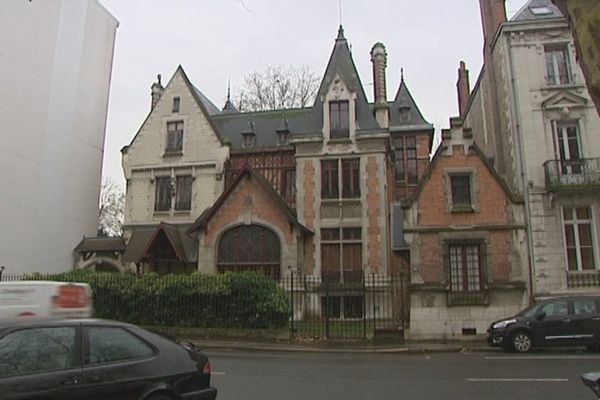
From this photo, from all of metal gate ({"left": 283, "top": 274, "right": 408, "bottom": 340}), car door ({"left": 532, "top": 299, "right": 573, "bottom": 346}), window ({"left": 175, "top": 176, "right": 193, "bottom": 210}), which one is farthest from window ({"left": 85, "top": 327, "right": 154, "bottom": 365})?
window ({"left": 175, "top": 176, "right": 193, "bottom": 210})

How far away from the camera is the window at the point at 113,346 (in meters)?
5.34

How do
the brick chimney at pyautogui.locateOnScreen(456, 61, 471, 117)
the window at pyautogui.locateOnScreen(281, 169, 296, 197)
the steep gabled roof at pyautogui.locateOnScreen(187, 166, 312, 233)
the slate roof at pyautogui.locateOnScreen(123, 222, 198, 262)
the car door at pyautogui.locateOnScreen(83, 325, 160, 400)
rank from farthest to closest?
the brick chimney at pyautogui.locateOnScreen(456, 61, 471, 117), the window at pyautogui.locateOnScreen(281, 169, 296, 197), the slate roof at pyautogui.locateOnScreen(123, 222, 198, 262), the steep gabled roof at pyautogui.locateOnScreen(187, 166, 312, 233), the car door at pyautogui.locateOnScreen(83, 325, 160, 400)

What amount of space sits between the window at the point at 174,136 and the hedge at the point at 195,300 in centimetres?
1260

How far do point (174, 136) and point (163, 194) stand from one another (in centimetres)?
374

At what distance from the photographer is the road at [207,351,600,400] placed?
8346mm

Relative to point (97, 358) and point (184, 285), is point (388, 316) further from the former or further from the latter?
point (97, 358)

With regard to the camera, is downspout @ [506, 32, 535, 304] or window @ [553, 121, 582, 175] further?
window @ [553, 121, 582, 175]

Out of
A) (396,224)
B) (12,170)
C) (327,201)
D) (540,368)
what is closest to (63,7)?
(12,170)

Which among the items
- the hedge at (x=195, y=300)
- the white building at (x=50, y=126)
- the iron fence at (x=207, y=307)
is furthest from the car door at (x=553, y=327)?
the white building at (x=50, y=126)

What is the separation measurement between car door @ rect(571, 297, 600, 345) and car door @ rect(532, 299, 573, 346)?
16 cm

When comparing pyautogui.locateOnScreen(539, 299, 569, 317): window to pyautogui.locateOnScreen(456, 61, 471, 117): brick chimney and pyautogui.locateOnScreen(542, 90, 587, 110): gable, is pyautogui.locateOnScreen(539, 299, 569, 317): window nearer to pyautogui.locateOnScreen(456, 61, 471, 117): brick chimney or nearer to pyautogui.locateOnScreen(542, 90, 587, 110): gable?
pyautogui.locateOnScreen(542, 90, 587, 110): gable

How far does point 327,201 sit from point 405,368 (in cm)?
1450

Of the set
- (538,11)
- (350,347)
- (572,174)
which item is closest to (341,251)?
(350,347)

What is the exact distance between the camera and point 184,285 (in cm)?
1847
